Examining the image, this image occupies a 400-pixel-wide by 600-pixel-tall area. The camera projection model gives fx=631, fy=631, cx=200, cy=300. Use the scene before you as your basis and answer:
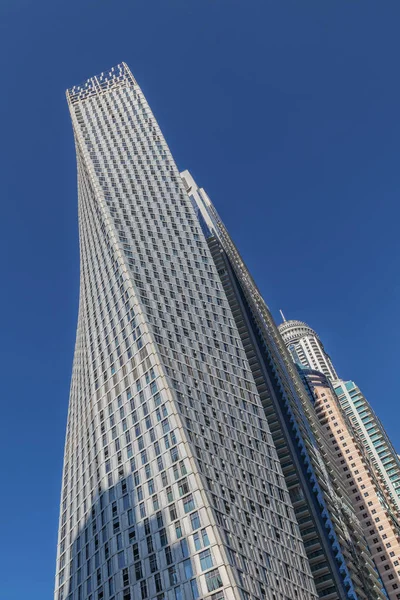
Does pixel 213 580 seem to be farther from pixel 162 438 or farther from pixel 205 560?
pixel 162 438

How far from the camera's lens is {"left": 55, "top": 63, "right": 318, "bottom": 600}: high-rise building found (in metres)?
78.6

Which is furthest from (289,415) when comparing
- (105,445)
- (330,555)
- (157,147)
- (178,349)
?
(157,147)

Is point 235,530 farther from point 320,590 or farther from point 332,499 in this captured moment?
point 332,499

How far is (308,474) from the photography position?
12812 cm

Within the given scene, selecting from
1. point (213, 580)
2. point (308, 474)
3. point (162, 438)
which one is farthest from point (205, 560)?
point (308, 474)

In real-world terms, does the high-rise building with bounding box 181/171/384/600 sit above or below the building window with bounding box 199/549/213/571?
above

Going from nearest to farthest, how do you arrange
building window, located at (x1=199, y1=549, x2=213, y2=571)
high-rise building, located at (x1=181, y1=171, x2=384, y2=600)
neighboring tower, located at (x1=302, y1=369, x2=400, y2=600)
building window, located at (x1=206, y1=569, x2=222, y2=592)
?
building window, located at (x1=206, y1=569, x2=222, y2=592)
building window, located at (x1=199, y1=549, x2=213, y2=571)
high-rise building, located at (x1=181, y1=171, x2=384, y2=600)
neighboring tower, located at (x1=302, y1=369, x2=400, y2=600)

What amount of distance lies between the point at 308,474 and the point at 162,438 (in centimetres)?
4957

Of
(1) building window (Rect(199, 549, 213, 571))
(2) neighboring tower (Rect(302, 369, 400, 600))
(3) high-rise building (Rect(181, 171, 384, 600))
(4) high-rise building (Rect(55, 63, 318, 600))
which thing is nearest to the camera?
(1) building window (Rect(199, 549, 213, 571))

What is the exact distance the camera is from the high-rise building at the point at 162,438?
7862 centimetres

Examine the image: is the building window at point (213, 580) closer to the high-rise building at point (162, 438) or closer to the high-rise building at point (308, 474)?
the high-rise building at point (162, 438)

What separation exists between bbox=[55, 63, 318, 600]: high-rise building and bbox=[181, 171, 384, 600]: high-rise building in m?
1.82

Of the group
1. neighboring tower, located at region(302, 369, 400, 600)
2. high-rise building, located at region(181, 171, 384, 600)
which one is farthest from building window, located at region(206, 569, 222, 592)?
neighboring tower, located at region(302, 369, 400, 600)

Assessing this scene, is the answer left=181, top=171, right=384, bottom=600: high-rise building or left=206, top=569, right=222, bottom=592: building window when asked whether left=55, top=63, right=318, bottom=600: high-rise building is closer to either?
left=206, top=569, right=222, bottom=592: building window
